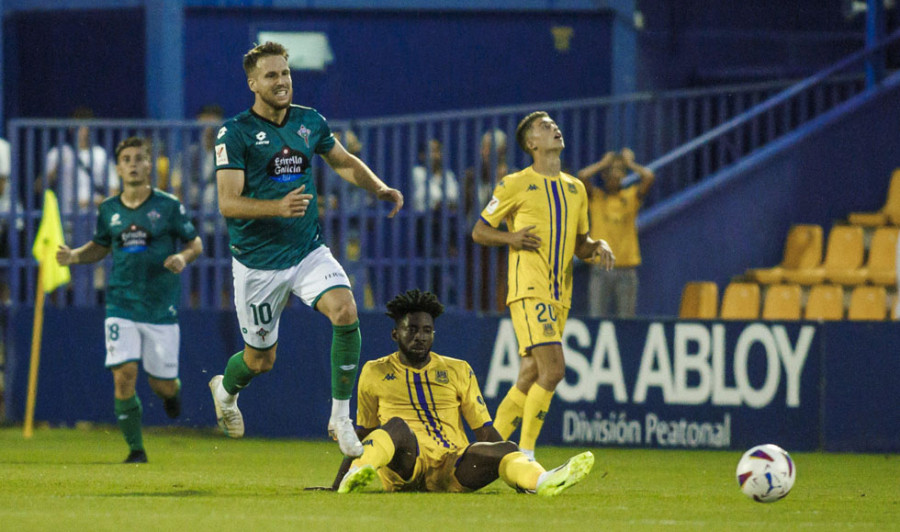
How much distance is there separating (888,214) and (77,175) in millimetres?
7712

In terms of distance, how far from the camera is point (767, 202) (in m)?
15.2

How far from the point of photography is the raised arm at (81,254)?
1065 cm

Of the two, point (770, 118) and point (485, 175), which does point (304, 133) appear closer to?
point (485, 175)

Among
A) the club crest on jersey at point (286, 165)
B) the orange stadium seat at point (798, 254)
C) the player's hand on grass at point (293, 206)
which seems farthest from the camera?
the orange stadium seat at point (798, 254)

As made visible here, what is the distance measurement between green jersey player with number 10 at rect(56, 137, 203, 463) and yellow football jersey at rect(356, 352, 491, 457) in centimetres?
278

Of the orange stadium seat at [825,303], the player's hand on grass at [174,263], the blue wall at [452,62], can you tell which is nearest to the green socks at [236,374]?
the player's hand on grass at [174,263]

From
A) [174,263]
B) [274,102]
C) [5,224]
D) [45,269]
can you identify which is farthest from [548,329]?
[5,224]

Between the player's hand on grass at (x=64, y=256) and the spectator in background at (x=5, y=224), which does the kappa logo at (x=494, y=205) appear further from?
the spectator in background at (x=5, y=224)

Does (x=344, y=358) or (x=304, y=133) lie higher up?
(x=304, y=133)

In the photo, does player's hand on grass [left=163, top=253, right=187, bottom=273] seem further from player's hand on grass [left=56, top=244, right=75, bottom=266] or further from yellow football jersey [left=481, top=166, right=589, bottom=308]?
yellow football jersey [left=481, top=166, right=589, bottom=308]

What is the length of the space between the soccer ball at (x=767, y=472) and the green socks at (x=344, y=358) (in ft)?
7.09

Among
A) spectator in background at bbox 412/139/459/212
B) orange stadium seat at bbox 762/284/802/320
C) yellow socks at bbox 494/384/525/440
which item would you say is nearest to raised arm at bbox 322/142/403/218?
yellow socks at bbox 494/384/525/440

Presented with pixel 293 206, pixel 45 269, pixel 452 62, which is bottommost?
pixel 45 269

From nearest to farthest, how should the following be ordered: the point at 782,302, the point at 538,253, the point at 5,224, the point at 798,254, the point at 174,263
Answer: the point at 538,253 < the point at 174,263 < the point at 782,302 < the point at 5,224 < the point at 798,254
